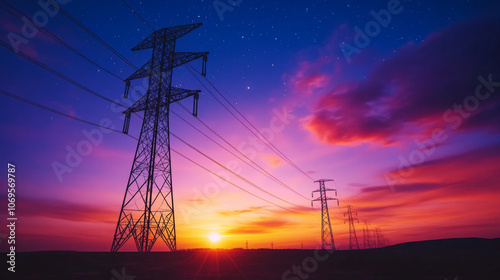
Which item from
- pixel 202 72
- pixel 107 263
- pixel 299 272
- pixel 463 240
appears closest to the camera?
pixel 107 263

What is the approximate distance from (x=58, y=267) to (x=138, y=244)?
7.91 m

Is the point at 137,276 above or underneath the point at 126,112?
underneath

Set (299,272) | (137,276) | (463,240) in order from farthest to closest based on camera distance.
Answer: (463,240) → (299,272) → (137,276)

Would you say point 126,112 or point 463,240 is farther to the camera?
point 463,240

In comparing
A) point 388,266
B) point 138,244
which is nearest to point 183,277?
point 138,244

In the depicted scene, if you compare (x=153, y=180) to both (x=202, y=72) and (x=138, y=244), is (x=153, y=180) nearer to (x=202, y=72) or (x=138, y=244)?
(x=138, y=244)

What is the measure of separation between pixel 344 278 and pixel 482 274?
8439 mm

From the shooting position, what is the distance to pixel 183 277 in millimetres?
10734

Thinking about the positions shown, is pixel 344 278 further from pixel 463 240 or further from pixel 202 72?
pixel 463 240

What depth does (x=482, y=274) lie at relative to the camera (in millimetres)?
14156

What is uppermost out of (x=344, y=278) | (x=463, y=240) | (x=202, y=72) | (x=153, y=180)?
Result: (x=202, y=72)

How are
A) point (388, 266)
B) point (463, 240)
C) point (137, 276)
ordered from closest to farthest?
point (137, 276)
point (388, 266)
point (463, 240)

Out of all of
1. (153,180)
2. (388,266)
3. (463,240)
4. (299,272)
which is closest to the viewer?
(299,272)

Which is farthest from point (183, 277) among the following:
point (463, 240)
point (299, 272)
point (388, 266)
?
point (463, 240)
